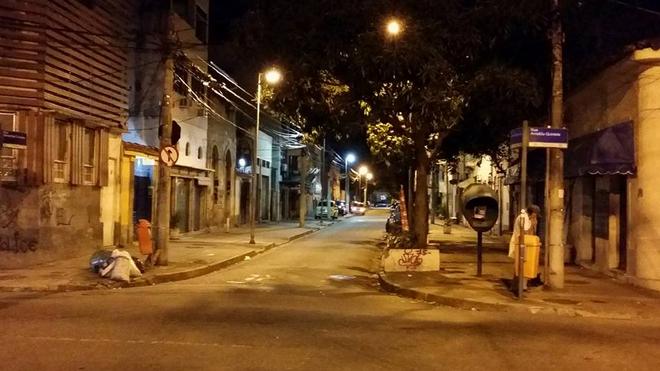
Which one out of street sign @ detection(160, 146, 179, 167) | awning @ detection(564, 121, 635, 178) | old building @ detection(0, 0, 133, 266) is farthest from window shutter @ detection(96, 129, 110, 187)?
awning @ detection(564, 121, 635, 178)

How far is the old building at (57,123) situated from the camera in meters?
17.3

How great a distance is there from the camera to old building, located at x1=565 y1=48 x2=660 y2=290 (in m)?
14.0

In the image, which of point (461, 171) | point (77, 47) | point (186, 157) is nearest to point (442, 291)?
point (77, 47)

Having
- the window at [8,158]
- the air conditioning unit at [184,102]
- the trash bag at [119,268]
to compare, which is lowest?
the trash bag at [119,268]

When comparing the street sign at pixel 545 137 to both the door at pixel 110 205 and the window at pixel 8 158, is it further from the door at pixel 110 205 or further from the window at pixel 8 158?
the door at pixel 110 205

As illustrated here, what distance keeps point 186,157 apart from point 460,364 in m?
25.2

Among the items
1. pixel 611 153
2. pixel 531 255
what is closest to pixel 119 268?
pixel 531 255

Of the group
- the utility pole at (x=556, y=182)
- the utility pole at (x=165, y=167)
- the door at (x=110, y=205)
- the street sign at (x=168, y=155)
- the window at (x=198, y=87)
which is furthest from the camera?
the window at (x=198, y=87)

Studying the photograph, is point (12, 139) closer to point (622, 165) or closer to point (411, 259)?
point (411, 259)

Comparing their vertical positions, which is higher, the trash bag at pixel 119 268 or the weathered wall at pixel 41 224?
the weathered wall at pixel 41 224

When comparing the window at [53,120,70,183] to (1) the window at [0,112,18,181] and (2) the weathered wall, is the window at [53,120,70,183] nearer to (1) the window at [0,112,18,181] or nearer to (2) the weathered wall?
(2) the weathered wall

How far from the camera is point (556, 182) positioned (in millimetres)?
13609

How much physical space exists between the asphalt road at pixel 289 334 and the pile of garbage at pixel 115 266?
1.18 m

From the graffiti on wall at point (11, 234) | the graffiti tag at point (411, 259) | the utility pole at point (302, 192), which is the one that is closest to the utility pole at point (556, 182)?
the graffiti tag at point (411, 259)
